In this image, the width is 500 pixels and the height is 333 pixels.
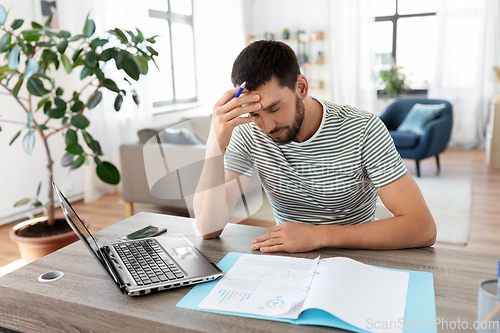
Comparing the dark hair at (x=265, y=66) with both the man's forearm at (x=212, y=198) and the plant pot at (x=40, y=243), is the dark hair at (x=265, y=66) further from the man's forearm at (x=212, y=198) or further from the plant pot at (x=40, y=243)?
the plant pot at (x=40, y=243)

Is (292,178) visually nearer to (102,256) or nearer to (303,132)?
(303,132)

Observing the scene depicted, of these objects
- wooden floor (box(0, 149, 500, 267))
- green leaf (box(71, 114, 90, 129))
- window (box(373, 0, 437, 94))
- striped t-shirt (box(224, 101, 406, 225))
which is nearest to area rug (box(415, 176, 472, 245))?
wooden floor (box(0, 149, 500, 267))

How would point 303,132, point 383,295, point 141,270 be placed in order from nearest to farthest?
point 383,295
point 141,270
point 303,132

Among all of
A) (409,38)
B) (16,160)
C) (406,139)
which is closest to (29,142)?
(16,160)

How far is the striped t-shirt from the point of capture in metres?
1.19

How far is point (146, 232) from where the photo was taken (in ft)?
3.83

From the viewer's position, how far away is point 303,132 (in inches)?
49.7

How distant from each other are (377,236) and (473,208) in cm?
280

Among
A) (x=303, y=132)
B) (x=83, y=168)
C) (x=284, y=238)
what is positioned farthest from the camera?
(x=83, y=168)

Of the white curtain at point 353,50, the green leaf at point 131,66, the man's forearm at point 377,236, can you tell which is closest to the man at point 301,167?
the man's forearm at point 377,236

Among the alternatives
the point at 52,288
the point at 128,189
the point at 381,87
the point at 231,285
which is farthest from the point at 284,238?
the point at 381,87

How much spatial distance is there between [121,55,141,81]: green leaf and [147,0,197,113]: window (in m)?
2.82

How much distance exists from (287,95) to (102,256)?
24.1 inches

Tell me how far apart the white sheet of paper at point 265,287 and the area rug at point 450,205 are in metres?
2.12
